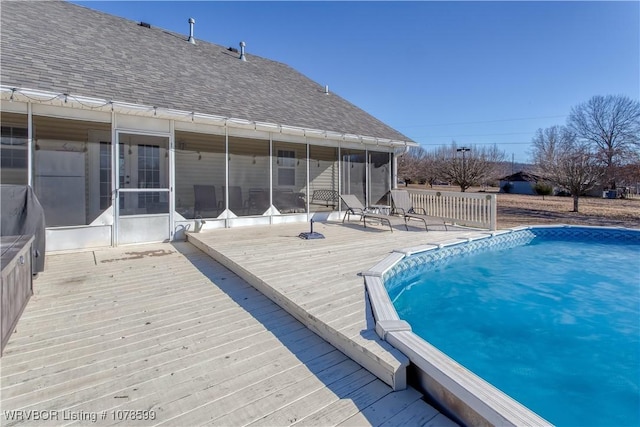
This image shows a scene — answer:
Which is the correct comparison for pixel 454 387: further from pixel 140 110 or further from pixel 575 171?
pixel 575 171

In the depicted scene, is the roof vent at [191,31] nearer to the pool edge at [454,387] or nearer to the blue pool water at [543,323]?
the blue pool water at [543,323]

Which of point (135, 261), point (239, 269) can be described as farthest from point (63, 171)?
point (239, 269)

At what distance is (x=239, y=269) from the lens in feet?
14.2

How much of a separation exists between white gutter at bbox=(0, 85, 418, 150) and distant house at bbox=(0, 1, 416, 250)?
22mm

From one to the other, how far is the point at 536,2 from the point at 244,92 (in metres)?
8.71

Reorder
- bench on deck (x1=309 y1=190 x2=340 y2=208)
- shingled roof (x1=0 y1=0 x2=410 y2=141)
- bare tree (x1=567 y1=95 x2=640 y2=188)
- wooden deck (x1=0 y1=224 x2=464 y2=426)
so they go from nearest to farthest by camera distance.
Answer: wooden deck (x1=0 y1=224 x2=464 y2=426) → shingled roof (x1=0 y1=0 x2=410 y2=141) → bench on deck (x1=309 y1=190 x2=340 y2=208) → bare tree (x1=567 y1=95 x2=640 y2=188)

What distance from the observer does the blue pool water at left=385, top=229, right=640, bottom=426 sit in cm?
287

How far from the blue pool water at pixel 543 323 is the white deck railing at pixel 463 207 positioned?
3.87ft

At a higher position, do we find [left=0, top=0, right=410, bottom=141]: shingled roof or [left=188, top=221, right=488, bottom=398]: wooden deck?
[left=0, top=0, right=410, bottom=141]: shingled roof

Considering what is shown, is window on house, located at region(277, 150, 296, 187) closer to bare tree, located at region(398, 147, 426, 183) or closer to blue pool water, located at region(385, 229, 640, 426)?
blue pool water, located at region(385, 229, 640, 426)

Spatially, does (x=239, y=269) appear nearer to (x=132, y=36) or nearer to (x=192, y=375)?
(x=192, y=375)

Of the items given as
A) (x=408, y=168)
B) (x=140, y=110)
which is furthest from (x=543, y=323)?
(x=408, y=168)

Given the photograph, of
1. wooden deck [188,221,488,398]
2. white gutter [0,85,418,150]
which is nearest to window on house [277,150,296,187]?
white gutter [0,85,418,150]

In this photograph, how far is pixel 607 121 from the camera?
26281 mm
